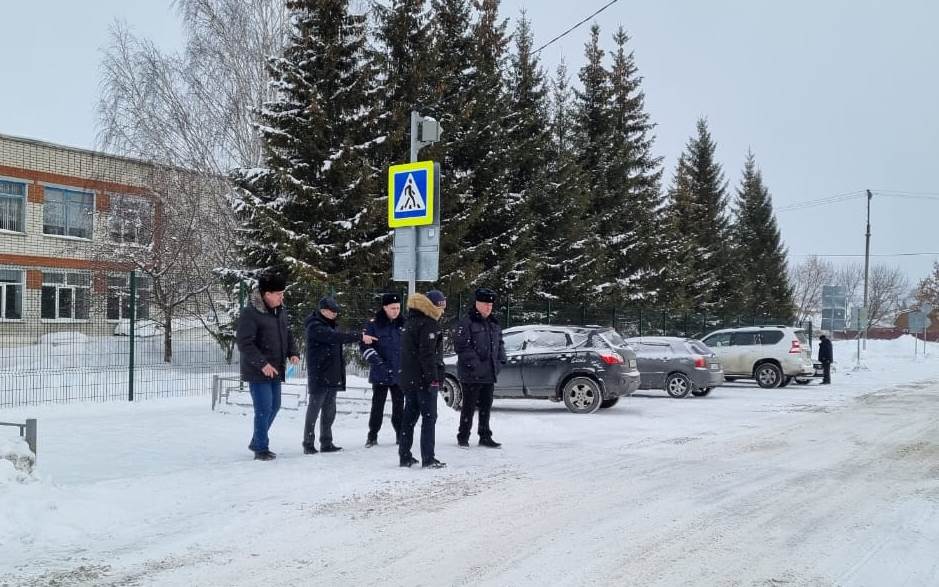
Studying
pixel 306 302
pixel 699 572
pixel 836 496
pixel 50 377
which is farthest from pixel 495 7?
pixel 699 572

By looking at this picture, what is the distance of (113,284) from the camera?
13320 millimetres

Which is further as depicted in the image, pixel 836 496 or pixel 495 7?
pixel 495 7

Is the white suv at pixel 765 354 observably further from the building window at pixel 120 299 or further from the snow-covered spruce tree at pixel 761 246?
the snow-covered spruce tree at pixel 761 246

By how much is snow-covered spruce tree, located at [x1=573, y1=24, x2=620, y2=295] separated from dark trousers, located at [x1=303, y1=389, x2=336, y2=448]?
20834 millimetres

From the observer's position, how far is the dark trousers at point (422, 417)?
8.39 meters

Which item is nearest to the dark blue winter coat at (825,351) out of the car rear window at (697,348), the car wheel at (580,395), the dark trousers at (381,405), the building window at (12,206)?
the car rear window at (697,348)

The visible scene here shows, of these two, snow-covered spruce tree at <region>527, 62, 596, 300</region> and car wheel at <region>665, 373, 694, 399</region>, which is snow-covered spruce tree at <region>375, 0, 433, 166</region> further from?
car wheel at <region>665, 373, 694, 399</region>

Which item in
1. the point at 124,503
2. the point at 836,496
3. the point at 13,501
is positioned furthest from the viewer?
the point at 836,496

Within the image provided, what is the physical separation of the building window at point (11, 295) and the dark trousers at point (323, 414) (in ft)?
19.0

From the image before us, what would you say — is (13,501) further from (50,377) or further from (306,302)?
(306,302)

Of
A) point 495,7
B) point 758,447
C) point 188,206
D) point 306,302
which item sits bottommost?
point 758,447

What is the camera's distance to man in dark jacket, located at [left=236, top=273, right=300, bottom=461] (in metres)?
8.54

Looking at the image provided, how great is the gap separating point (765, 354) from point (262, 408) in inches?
712

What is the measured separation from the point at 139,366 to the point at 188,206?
46.9 feet
